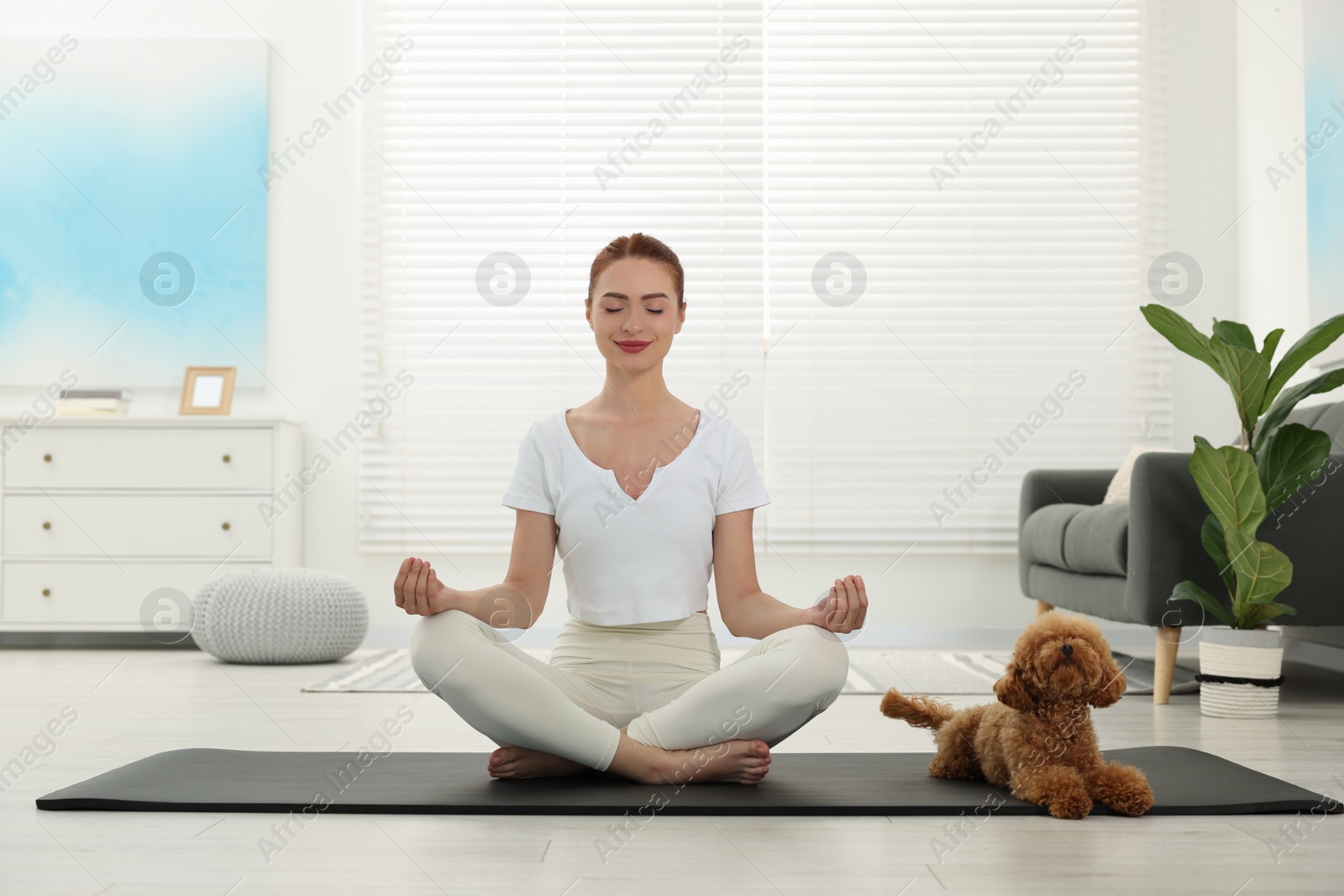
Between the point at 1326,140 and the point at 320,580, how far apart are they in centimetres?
363

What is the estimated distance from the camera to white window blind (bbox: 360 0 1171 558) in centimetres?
470

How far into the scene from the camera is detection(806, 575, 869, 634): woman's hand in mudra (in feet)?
5.46

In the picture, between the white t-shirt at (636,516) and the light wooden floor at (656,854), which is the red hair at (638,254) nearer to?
the white t-shirt at (636,516)

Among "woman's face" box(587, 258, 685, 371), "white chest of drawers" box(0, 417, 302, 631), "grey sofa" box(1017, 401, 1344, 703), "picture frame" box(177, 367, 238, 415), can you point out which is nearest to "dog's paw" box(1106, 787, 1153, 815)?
"woman's face" box(587, 258, 685, 371)

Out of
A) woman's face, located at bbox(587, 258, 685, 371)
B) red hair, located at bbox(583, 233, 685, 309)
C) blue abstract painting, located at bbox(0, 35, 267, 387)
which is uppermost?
blue abstract painting, located at bbox(0, 35, 267, 387)

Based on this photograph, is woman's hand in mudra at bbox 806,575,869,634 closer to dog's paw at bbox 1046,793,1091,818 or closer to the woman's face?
dog's paw at bbox 1046,793,1091,818

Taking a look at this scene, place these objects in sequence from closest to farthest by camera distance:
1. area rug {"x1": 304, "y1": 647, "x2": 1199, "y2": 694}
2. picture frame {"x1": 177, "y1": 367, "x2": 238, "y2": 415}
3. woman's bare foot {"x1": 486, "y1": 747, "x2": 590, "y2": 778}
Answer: woman's bare foot {"x1": 486, "y1": 747, "x2": 590, "y2": 778} < area rug {"x1": 304, "y1": 647, "x2": 1199, "y2": 694} < picture frame {"x1": 177, "y1": 367, "x2": 238, "y2": 415}

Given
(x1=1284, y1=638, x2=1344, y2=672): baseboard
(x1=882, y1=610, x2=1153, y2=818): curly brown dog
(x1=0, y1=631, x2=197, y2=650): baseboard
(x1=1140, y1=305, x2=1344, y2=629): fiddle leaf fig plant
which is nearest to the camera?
(x1=882, y1=610, x2=1153, y2=818): curly brown dog

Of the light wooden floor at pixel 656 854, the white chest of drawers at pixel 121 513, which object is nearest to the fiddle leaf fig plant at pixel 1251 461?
the light wooden floor at pixel 656 854

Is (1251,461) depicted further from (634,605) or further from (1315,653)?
(634,605)

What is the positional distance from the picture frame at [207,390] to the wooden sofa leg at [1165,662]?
140 inches

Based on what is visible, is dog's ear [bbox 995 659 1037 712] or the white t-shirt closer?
dog's ear [bbox 995 659 1037 712]

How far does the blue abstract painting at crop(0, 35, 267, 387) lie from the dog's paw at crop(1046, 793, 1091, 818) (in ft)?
12.9

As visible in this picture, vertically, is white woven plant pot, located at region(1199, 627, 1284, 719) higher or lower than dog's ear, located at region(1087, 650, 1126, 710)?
lower
